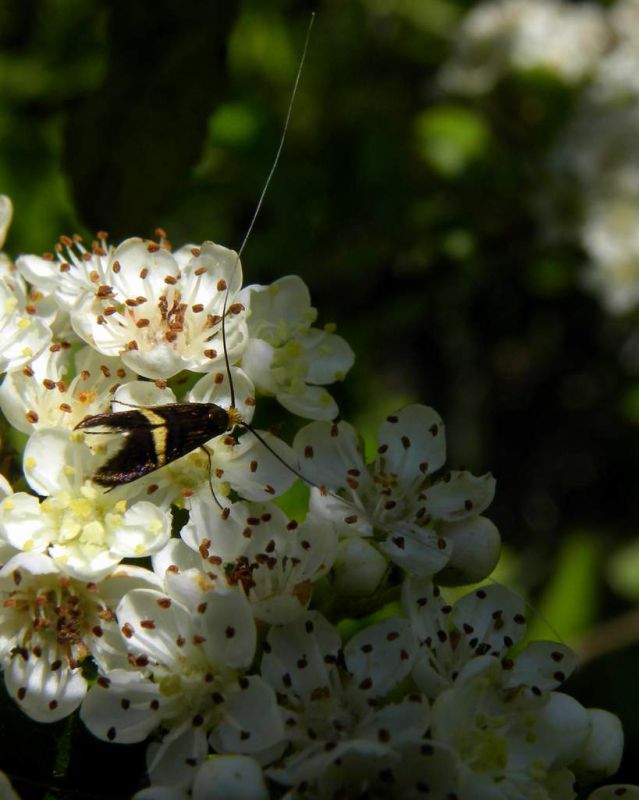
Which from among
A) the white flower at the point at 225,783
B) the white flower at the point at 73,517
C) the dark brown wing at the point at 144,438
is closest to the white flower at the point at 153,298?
the dark brown wing at the point at 144,438

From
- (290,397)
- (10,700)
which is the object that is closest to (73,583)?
(10,700)

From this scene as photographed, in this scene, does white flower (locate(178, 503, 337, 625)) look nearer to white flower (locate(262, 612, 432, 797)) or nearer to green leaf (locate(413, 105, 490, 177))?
white flower (locate(262, 612, 432, 797))

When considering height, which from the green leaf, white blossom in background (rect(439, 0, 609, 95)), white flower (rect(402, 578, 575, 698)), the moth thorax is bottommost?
white flower (rect(402, 578, 575, 698))

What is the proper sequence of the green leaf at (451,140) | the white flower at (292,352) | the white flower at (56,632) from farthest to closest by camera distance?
the green leaf at (451,140), the white flower at (292,352), the white flower at (56,632)

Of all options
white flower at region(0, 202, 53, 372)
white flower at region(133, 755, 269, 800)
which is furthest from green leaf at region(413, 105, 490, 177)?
white flower at region(133, 755, 269, 800)

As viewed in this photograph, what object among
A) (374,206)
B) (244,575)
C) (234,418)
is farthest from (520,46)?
(244,575)

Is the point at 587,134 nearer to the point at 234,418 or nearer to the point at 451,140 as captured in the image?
the point at 451,140

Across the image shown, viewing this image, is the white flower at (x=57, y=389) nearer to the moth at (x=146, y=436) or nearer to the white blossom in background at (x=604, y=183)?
the moth at (x=146, y=436)
